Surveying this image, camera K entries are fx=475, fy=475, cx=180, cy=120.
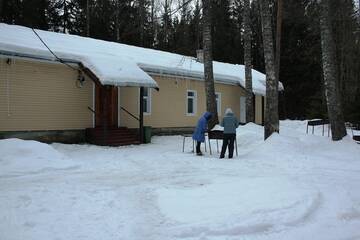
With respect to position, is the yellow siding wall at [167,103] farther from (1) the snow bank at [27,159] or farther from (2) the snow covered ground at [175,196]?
(1) the snow bank at [27,159]

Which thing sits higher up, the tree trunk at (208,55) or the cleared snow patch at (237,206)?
the tree trunk at (208,55)

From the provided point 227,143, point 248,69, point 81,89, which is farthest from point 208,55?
point 227,143

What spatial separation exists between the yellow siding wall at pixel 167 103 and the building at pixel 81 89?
1.8 inches

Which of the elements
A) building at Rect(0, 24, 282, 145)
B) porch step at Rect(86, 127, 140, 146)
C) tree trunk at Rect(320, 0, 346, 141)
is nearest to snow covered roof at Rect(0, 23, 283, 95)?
building at Rect(0, 24, 282, 145)

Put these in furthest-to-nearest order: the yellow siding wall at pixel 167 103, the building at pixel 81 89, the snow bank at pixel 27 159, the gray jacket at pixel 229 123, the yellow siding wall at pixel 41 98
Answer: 1. the yellow siding wall at pixel 167 103
2. the building at pixel 81 89
3. the yellow siding wall at pixel 41 98
4. the gray jacket at pixel 229 123
5. the snow bank at pixel 27 159

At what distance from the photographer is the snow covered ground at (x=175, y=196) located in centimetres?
644

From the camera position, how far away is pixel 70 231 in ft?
20.6

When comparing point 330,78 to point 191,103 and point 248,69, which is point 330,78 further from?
point 191,103

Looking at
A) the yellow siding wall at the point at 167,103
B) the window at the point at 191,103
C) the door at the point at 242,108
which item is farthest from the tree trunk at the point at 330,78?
the door at the point at 242,108

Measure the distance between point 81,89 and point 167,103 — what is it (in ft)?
19.0

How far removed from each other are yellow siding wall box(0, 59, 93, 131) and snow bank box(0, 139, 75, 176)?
399 centimetres

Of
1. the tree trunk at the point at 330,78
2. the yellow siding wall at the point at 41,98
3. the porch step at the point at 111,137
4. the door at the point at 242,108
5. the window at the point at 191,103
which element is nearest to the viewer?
the yellow siding wall at the point at 41,98

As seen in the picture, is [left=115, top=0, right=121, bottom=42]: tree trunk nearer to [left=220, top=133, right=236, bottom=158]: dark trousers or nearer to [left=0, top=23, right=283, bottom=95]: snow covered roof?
[left=0, top=23, right=283, bottom=95]: snow covered roof

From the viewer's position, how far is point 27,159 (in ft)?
39.1
